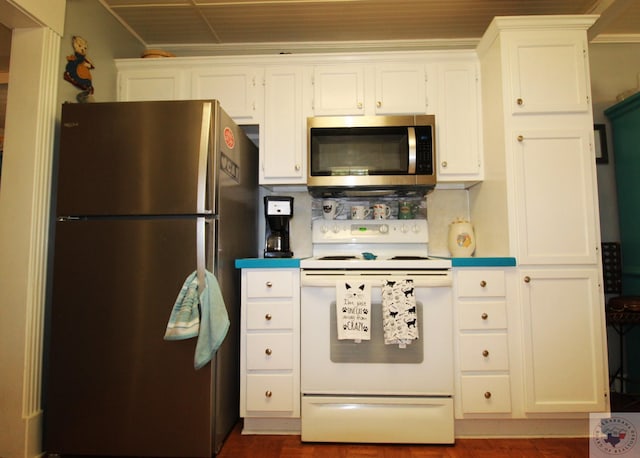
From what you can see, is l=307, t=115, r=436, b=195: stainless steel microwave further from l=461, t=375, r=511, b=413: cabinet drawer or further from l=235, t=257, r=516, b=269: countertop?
l=461, t=375, r=511, b=413: cabinet drawer

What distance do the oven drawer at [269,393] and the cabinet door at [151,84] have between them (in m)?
1.88

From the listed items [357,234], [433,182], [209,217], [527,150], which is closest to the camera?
[209,217]

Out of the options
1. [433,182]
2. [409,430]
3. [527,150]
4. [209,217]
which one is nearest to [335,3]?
[433,182]

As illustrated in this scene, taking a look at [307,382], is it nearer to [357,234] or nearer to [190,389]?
[190,389]

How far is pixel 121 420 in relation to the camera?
1.50m

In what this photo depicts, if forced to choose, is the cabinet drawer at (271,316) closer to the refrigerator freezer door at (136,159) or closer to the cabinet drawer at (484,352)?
the refrigerator freezer door at (136,159)

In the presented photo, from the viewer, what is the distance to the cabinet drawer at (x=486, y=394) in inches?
66.7

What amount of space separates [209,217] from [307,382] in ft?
3.27

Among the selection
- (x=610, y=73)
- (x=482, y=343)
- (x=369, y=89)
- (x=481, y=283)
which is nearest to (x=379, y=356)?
(x=482, y=343)

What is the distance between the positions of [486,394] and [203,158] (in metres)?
1.85

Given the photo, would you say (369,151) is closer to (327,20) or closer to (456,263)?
(456,263)

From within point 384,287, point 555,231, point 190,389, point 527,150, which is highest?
point 527,150

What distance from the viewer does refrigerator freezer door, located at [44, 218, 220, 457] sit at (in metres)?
1.50

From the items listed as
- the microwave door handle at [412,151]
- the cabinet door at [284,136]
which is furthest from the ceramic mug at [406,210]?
the cabinet door at [284,136]
